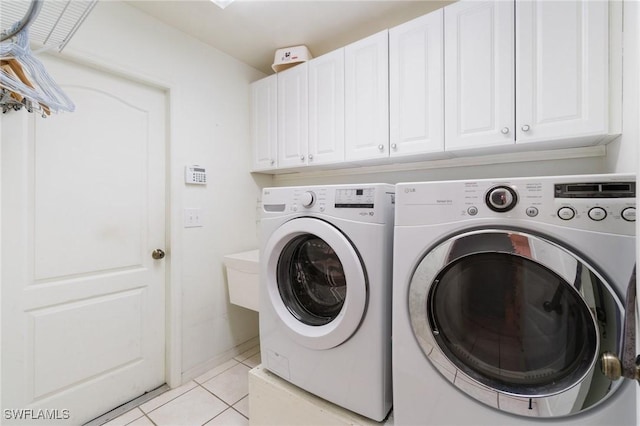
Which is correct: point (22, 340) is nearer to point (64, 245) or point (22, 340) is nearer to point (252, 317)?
point (64, 245)

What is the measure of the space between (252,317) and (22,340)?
4.33 ft

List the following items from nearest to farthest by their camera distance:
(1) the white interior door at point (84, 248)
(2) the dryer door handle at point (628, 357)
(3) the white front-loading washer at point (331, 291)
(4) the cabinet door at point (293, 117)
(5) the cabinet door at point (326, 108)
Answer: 1. (2) the dryer door handle at point (628, 357)
2. (3) the white front-loading washer at point (331, 291)
3. (1) the white interior door at point (84, 248)
4. (5) the cabinet door at point (326, 108)
5. (4) the cabinet door at point (293, 117)

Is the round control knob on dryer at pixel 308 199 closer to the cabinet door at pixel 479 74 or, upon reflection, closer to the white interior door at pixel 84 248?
the cabinet door at pixel 479 74

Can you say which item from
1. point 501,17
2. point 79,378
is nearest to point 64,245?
point 79,378

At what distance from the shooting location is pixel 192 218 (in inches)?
72.0

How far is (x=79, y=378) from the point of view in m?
1.43

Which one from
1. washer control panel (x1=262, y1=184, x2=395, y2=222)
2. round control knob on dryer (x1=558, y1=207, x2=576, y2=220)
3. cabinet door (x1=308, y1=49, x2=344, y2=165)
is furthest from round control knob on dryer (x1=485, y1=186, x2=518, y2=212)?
cabinet door (x1=308, y1=49, x2=344, y2=165)

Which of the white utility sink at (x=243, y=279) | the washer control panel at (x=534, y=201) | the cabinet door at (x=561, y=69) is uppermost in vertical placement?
the cabinet door at (x=561, y=69)

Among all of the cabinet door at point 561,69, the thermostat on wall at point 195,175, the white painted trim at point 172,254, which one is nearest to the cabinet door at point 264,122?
the thermostat on wall at point 195,175

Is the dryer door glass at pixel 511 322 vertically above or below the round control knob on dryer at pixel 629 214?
below

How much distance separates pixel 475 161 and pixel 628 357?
123 cm

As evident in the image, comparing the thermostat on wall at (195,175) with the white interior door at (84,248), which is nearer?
the white interior door at (84,248)

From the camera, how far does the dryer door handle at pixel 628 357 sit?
1.68 feet

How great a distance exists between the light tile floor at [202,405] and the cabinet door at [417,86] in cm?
174
